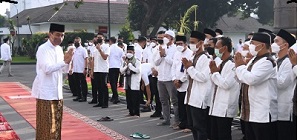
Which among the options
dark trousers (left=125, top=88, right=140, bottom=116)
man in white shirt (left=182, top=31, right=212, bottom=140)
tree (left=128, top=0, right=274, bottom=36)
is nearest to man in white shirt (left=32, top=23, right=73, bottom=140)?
man in white shirt (left=182, top=31, right=212, bottom=140)

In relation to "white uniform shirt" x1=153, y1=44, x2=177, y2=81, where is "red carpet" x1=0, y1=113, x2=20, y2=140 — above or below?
below

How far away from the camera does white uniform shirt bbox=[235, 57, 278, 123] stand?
5.36 metres

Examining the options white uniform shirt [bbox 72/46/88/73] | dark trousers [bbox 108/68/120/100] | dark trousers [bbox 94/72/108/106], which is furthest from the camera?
white uniform shirt [bbox 72/46/88/73]

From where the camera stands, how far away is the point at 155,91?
33.8ft

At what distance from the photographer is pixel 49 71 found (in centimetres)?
607

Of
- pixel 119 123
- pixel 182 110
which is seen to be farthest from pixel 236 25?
pixel 182 110

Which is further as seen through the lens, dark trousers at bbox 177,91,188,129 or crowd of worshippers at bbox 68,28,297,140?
dark trousers at bbox 177,91,188,129

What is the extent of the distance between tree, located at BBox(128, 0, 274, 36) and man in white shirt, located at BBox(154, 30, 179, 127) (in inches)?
946

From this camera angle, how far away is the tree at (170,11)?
33.2m

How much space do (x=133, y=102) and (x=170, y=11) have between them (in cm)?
2396

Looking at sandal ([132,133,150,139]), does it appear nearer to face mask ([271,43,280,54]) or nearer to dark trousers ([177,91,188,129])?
dark trousers ([177,91,188,129])

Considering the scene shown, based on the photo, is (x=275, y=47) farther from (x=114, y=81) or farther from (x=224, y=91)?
(x=114, y=81)

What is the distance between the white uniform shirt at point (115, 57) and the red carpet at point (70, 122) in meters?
1.76

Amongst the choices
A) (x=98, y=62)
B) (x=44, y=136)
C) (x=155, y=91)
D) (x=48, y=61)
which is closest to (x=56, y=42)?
(x=48, y=61)
